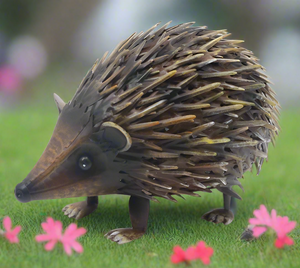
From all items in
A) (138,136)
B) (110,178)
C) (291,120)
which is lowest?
(291,120)

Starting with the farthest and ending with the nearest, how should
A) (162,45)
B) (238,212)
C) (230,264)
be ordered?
(238,212) → (162,45) → (230,264)

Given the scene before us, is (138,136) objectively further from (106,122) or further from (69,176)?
(69,176)

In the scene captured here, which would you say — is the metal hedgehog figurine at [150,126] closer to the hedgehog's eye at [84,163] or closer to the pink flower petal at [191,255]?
the hedgehog's eye at [84,163]

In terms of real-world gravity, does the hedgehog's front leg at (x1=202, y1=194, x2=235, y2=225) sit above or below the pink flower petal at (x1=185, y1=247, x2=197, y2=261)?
below

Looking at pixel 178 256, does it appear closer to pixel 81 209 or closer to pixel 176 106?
pixel 176 106

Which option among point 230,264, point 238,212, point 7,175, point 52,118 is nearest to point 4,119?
point 52,118

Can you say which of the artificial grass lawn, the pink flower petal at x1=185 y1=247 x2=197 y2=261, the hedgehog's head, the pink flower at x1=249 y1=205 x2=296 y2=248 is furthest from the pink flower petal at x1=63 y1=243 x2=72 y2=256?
the pink flower at x1=249 y1=205 x2=296 y2=248

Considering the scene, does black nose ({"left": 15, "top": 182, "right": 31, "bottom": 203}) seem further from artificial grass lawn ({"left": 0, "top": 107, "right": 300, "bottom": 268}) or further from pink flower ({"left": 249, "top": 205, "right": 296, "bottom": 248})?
pink flower ({"left": 249, "top": 205, "right": 296, "bottom": 248})

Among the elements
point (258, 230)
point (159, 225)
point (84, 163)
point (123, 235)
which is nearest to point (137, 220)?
point (123, 235)
